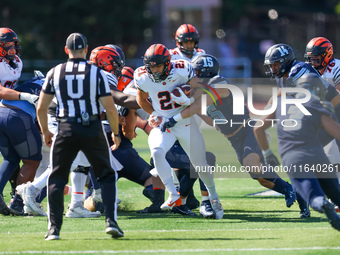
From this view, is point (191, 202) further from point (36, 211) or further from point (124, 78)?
point (36, 211)

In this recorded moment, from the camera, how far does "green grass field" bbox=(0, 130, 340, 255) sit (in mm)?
5656

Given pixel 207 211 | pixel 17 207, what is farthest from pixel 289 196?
pixel 17 207

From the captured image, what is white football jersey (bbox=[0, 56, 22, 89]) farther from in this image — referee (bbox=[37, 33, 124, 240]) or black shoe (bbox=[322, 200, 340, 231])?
black shoe (bbox=[322, 200, 340, 231])

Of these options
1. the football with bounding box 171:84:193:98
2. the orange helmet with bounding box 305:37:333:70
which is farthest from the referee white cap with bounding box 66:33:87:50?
the orange helmet with bounding box 305:37:333:70

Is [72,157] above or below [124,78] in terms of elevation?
below

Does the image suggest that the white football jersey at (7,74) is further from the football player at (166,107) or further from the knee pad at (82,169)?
the football player at (166,107)

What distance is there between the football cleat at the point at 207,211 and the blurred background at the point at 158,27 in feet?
51.3

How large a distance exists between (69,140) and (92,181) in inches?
71.4

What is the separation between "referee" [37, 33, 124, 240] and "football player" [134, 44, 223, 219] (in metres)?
→ 1.07

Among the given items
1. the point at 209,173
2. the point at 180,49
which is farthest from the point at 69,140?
the point at 180,49

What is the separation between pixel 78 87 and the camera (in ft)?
19.4

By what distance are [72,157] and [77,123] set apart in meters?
0.34

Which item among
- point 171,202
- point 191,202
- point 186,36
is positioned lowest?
point 191,202

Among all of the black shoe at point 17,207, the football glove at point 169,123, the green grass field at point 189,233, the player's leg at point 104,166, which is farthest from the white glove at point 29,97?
the player's leg at point 104,166
